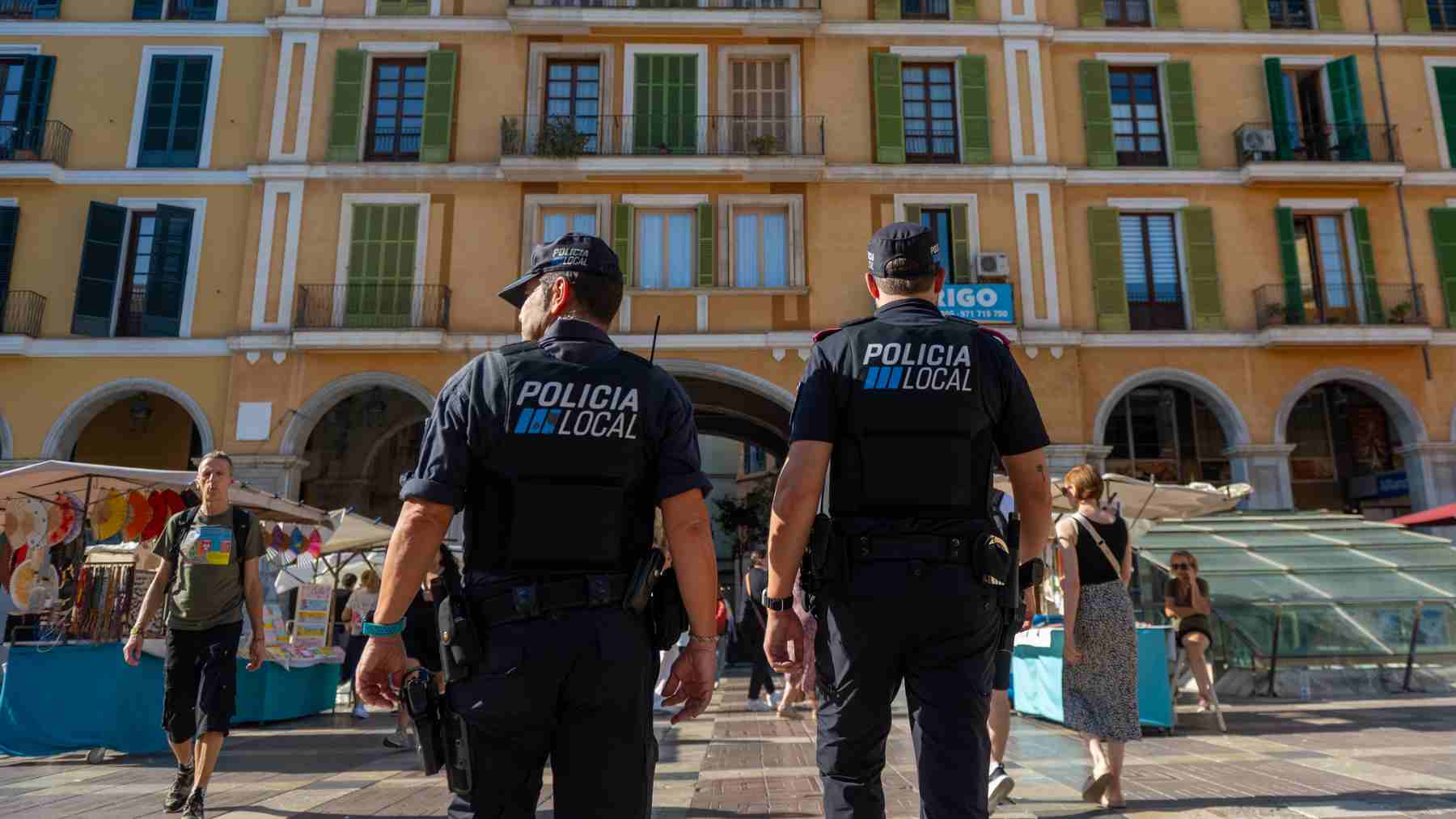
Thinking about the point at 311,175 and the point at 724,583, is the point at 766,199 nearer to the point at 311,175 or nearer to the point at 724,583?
the point at 311,175

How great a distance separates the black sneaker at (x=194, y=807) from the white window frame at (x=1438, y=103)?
22297mm

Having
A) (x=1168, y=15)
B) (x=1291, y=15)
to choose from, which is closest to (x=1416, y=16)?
(x=1291, y=15)

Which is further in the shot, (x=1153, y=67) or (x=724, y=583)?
(x=724, y=583)

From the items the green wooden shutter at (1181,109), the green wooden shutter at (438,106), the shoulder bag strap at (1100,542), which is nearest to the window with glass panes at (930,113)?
the green wooden shutter at (1181,109)

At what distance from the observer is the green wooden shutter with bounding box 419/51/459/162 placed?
17.7m

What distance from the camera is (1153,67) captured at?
18781 millimetres

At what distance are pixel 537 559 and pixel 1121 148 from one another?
745 inches

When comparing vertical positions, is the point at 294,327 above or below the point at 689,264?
below

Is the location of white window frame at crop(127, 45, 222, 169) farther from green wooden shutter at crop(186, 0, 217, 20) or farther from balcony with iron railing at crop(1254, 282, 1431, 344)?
balcony with iron railing at crop(1254, 282, 1431, 344)

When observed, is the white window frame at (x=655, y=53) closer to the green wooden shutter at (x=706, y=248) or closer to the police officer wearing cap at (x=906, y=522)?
the green wooden shutter at (x=706, y=248)

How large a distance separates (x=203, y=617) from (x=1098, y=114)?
17866 millimetres

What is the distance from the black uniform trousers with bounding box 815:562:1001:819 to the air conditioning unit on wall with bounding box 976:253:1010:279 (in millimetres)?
15199

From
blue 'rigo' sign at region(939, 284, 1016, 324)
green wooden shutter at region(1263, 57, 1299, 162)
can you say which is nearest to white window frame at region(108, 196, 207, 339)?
blue 'rigo' sign at region(939, 284, 1016, 324)

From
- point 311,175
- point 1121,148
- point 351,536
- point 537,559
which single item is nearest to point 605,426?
point 537,559
